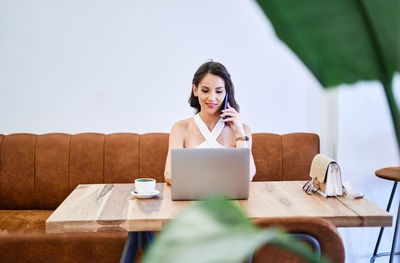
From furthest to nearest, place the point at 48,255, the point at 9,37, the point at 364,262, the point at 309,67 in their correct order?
1. the point at 9,37
2. the point at 364,262
3. the point at 48,255
4. the point at 309,67

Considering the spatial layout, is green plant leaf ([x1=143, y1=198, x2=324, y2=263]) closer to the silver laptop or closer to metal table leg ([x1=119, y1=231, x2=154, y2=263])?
the silver laptop

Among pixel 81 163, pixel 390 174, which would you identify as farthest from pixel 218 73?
pixel 390 174

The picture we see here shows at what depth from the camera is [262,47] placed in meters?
3.08

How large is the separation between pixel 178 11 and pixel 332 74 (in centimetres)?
288

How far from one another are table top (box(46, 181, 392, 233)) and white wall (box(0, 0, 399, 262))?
4.24 feet

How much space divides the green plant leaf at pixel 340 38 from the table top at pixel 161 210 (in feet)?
3.21

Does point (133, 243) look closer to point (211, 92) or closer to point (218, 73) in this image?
point (211, 92)

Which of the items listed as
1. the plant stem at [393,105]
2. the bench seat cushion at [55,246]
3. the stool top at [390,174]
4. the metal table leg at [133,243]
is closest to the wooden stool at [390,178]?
the stool top at [390,174]

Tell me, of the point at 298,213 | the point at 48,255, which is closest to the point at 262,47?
the point at 298,213

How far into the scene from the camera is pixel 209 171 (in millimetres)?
1549

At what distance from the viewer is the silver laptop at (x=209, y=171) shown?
60.4 inches

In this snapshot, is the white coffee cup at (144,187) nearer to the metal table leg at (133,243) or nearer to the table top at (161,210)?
the table top at (161,210)

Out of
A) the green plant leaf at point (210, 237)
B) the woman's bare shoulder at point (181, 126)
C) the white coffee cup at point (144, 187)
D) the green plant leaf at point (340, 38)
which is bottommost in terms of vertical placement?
the white coffee cup at point (144, 187)

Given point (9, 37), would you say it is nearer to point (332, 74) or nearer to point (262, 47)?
point (262, 47)
